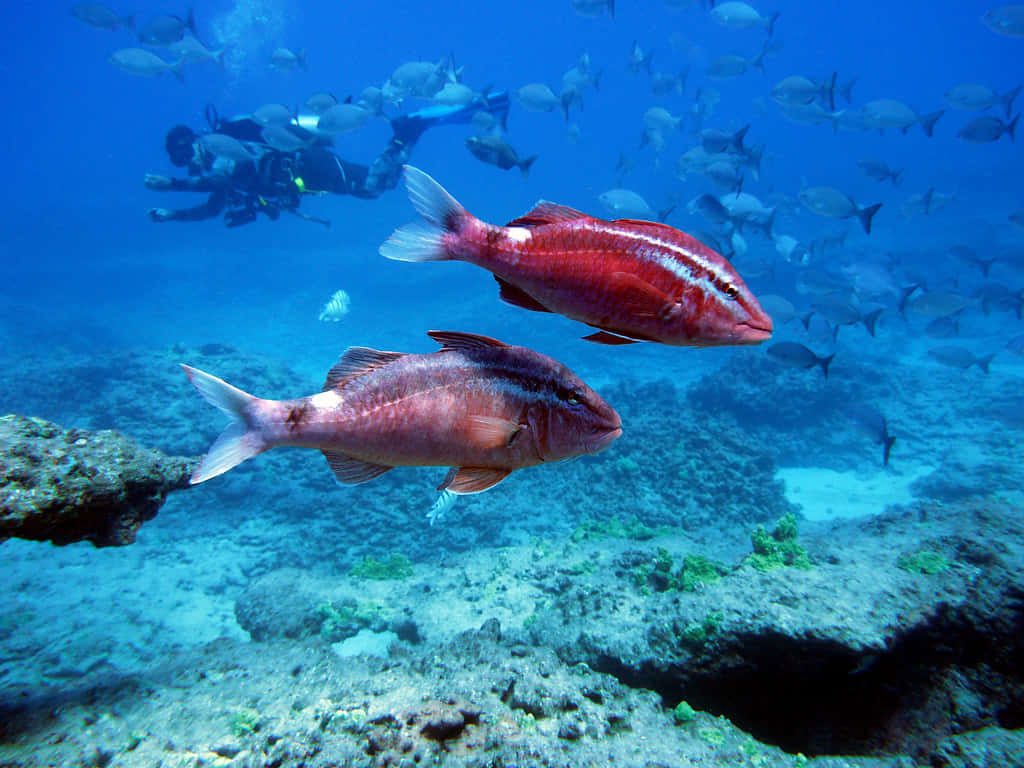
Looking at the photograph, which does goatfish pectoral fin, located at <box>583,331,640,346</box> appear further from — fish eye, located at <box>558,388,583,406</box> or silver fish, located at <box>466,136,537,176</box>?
silver fish, located at <box>466,136,537,176</box>

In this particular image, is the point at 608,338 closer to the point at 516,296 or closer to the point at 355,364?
the point at 516,296

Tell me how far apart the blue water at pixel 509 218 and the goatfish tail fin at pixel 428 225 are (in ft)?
29.8

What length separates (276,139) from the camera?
31.6 ft

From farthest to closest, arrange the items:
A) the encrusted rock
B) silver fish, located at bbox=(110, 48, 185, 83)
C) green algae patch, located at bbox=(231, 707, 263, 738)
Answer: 1. silver fish, located at bbox=(110, 48, 185, 83)
2. green algae patch, located at bbox=(231, 707, 263, 738)
3. the encrusted rock

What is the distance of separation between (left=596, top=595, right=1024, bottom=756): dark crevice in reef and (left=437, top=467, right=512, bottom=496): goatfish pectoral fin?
2.83 meters

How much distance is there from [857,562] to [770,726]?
4.79ft

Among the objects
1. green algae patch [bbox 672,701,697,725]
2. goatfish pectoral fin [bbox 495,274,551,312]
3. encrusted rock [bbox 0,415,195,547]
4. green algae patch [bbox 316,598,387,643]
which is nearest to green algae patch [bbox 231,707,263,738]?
encrusted rock [bbox 0,415,195,547]

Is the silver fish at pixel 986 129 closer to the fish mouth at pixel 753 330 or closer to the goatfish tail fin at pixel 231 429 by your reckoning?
the fish mouth at pixel 753 330

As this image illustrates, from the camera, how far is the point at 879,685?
3.07 m

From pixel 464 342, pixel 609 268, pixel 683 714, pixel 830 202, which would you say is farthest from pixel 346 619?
pixel 830 202

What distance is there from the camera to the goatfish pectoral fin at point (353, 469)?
4.91ft

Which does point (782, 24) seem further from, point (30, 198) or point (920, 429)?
point (30, 198)

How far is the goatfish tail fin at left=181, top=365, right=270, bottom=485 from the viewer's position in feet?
4.29

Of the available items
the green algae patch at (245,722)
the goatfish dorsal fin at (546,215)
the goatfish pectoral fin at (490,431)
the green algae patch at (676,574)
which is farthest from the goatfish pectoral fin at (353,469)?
the green algae patch at (676,574)
